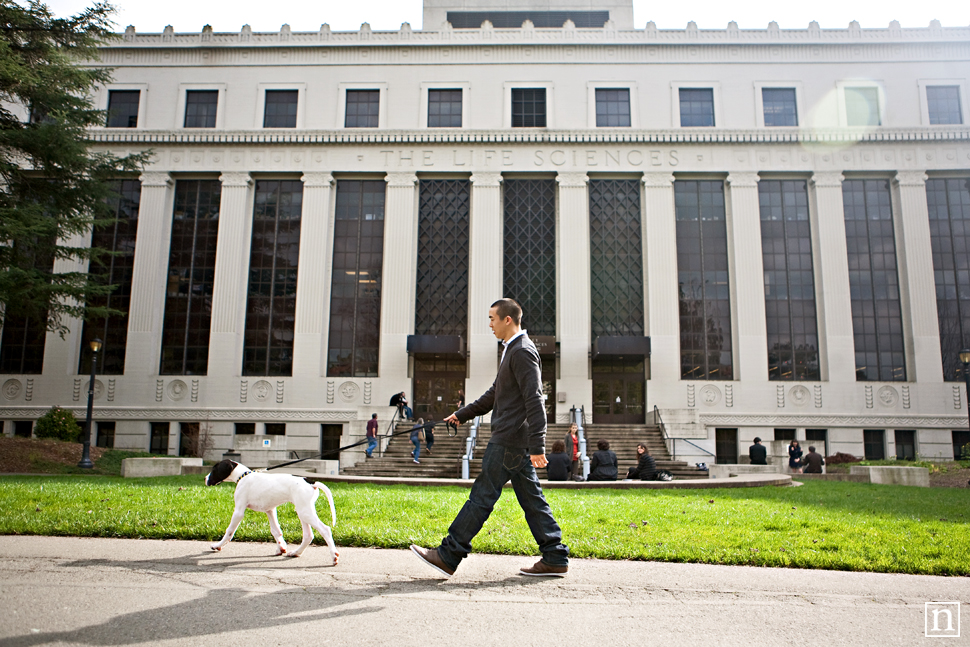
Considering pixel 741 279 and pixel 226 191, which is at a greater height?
pixel 226 191

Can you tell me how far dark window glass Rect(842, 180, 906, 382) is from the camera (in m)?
30.6

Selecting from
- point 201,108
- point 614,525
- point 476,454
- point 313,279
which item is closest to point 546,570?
point 614,525

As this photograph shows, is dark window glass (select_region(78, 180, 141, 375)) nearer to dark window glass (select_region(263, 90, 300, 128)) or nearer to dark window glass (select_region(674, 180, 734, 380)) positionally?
dark window glass (select_region(263, 90, 300, 128))

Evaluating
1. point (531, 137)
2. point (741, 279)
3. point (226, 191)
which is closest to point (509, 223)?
point (531, 137)

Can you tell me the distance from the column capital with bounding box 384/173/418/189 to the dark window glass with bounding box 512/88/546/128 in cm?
575

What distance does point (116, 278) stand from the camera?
31.9m

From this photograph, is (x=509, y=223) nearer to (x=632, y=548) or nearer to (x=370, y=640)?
(x=632, y=548)

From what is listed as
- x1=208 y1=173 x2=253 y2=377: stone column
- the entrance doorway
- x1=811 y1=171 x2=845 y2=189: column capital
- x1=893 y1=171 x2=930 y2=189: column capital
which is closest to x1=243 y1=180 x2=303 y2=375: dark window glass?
x1=208 y1=173 x2=253 y2=377: stone column

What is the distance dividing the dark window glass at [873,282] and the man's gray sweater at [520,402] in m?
29.7

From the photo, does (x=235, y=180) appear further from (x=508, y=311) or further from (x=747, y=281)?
(x=508, y=311)

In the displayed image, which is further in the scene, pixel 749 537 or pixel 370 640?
pixel 749 537

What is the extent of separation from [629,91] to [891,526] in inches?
1123

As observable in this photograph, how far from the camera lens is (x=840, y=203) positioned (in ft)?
103

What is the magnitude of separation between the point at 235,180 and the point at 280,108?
4.48 meters
